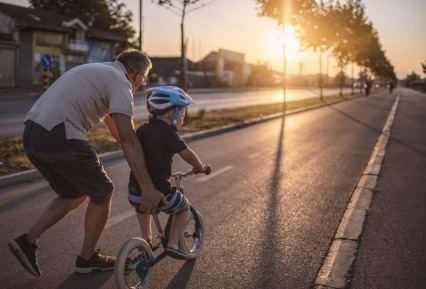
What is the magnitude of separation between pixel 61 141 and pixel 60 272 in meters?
1.16

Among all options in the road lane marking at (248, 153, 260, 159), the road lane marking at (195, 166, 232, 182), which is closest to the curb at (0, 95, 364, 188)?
the road lane marking at (195, 166, 232, 182)

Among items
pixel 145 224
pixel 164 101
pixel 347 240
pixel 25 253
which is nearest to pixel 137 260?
pixel 145 224

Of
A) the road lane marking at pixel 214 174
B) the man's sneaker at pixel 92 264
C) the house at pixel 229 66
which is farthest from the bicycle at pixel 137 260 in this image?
the house at pixel 229 66

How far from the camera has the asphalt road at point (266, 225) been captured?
3.40 meters

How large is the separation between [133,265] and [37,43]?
39.9 m

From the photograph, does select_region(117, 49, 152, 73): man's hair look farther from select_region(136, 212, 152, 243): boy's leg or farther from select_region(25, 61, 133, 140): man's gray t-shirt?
select_region(136, 212, 152, 243): boy's leg

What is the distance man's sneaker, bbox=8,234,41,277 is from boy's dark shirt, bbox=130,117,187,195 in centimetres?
92

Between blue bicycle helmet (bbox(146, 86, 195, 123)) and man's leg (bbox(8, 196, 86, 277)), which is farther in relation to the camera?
man's leg (bbox(8, 196, 86, 277))

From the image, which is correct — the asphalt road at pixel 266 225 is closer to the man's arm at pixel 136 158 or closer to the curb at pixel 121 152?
the curb at pixel 121 152

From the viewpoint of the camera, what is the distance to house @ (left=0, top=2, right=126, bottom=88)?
35500 mm

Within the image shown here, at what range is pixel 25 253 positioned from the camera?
10.6ft

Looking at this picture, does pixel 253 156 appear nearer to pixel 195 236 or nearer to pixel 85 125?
pixel 195 236

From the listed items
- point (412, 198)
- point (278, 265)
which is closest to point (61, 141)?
point (278, 265)

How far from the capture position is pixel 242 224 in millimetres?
4727
